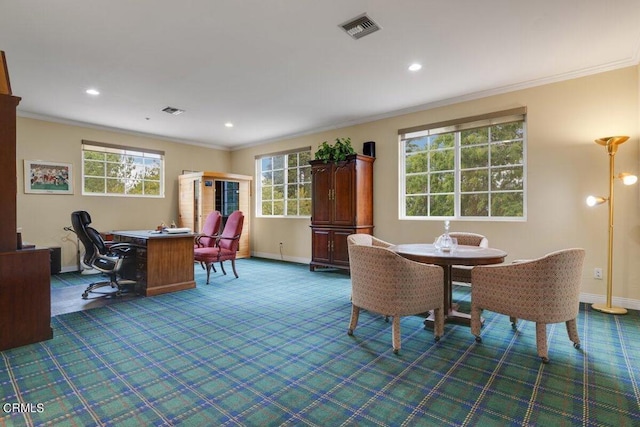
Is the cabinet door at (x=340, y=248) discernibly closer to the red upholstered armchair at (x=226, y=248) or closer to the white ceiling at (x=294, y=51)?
the red upholstered armchair at (x=226, y=248)

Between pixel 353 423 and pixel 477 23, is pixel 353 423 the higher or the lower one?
the lower one

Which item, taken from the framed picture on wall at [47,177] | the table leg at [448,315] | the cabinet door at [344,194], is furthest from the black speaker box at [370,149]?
the framed picture on wall at [47,177]

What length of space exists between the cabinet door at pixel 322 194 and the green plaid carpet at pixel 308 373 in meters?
2.46

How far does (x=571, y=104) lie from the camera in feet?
12.5

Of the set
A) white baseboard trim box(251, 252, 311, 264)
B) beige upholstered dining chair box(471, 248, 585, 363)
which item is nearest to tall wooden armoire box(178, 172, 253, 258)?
white baseboard trim box(251, 252, 311, 264)

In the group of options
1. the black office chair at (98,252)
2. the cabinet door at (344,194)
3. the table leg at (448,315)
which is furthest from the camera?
the cabinet door at (344,194)

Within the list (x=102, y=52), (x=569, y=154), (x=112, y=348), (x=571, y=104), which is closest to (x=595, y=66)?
(x=571, y=104)

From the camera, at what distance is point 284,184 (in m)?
7.12

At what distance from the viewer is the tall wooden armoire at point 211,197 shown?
22.0 feet

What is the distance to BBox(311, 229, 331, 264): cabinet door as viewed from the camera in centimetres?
560

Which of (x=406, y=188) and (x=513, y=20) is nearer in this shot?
(x=513, y=20)

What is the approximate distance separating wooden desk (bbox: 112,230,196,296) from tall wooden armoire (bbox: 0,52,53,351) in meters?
1.45

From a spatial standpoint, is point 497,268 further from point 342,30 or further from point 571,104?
point 571,104

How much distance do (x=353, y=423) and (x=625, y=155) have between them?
4.00 m
